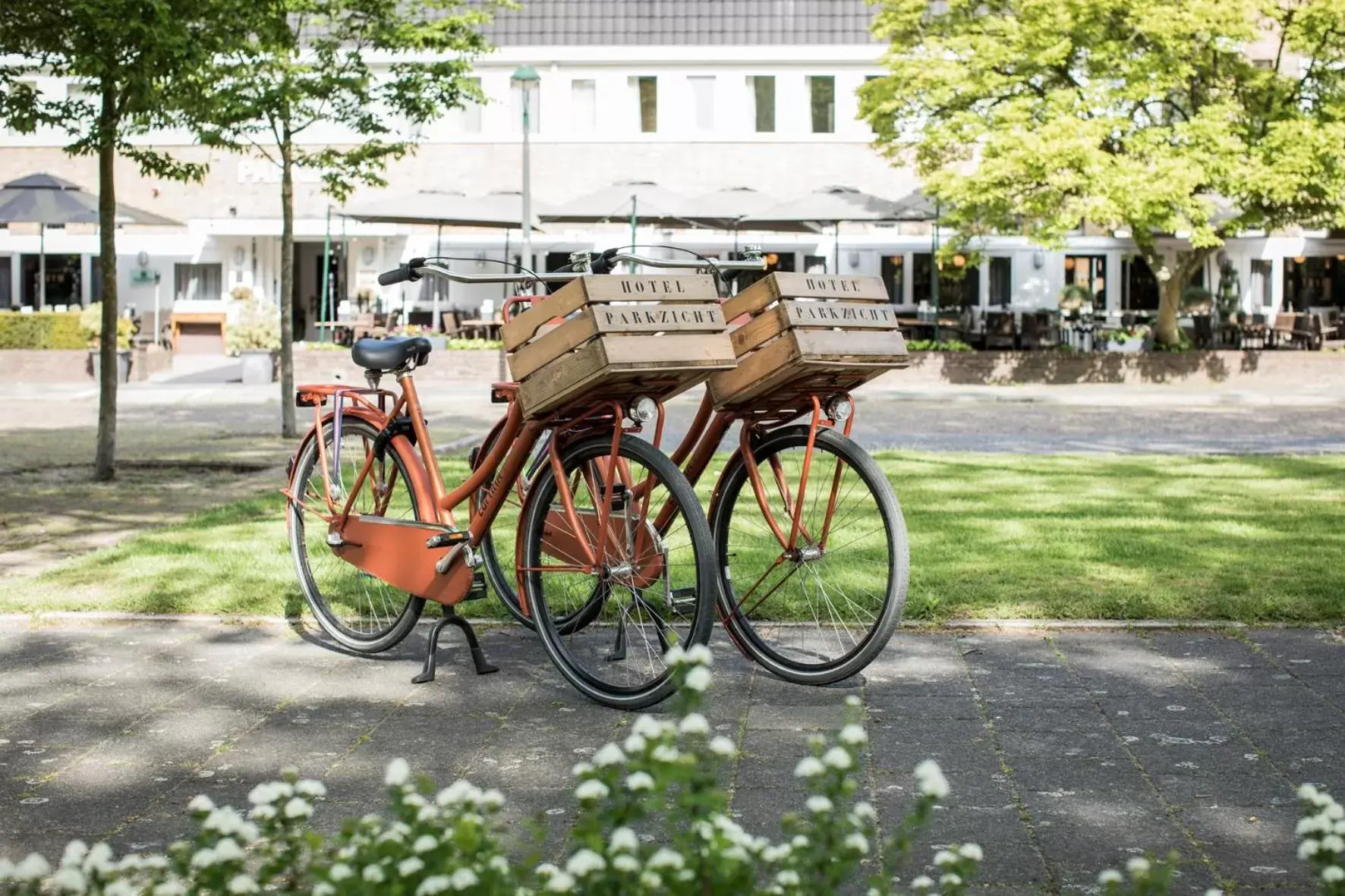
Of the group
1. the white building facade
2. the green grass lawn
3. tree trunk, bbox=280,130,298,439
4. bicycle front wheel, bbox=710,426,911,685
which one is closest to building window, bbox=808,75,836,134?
the white building facade

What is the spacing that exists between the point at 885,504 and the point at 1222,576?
2.75 meters

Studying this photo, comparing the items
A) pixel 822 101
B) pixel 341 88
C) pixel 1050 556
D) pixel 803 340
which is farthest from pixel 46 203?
pixel 803 340

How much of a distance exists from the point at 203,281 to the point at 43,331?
17.0 meters

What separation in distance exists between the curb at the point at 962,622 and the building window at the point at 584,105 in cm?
3660

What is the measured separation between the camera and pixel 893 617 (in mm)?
5238

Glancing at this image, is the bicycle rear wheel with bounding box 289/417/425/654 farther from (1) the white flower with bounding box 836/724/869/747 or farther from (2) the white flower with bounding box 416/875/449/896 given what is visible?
(2) the white flower with bounding box 416/875/449/896

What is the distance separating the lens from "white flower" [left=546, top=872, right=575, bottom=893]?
2230 mm

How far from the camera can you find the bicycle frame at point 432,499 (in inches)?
210

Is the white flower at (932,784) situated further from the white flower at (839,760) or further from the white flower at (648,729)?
the white flower at (648,729)

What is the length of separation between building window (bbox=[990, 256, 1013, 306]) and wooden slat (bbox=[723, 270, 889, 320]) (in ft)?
119

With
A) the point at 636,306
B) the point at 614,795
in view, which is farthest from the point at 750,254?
the point at 614,795

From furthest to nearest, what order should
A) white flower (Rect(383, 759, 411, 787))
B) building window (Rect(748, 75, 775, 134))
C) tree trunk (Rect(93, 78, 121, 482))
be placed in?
1. building window (Rect(748, 75, 775, 134))
2. tree trunk (Rect(93, 78, 121, 482))
3. white flower (Rect(383, 759, 411, 787))

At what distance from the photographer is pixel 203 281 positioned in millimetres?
44219

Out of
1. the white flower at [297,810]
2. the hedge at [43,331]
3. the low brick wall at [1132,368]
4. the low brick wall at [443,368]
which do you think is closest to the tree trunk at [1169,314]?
the low brick wall at [1132,368]
